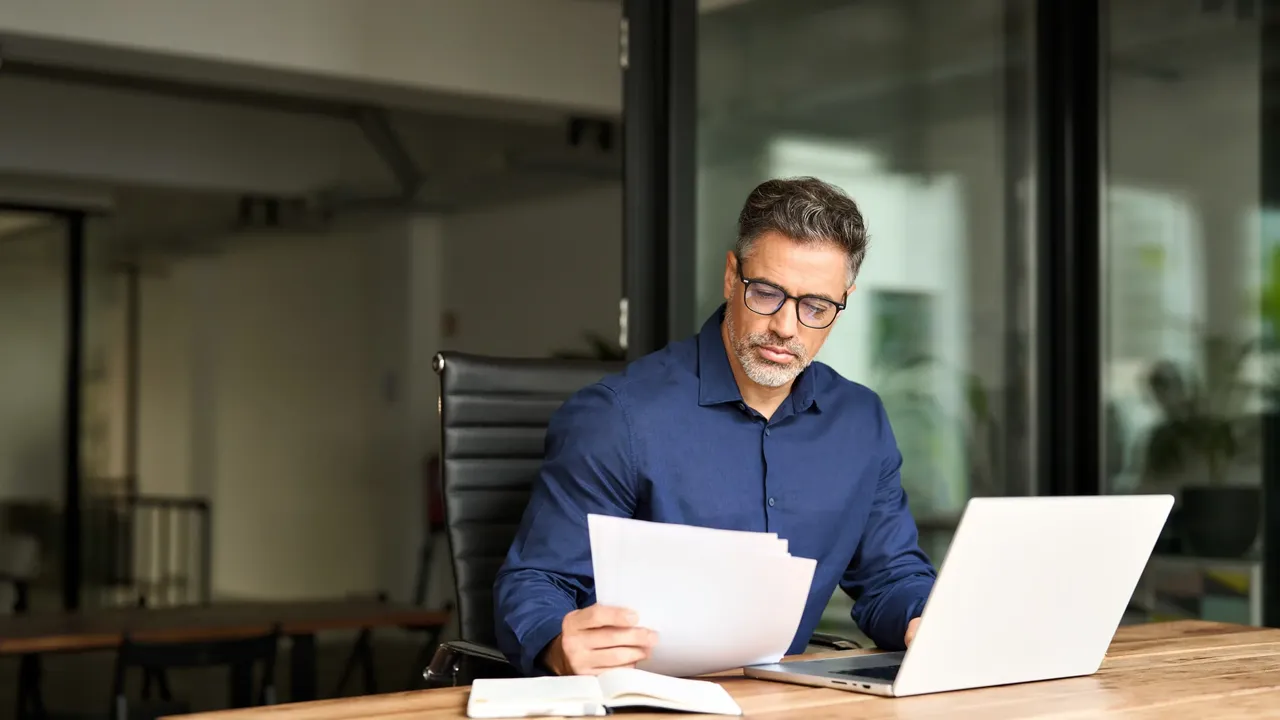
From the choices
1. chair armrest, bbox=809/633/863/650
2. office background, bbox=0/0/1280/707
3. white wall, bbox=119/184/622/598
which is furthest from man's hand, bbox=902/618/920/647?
white wall, bbox=119/184/622/598

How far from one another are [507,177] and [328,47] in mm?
2435

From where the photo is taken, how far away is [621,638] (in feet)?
5.41

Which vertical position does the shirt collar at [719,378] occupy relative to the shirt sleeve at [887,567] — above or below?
above

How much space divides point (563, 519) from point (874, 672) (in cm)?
50

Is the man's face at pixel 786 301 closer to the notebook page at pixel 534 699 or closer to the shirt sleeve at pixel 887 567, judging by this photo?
the shirt sleeve at pixel 887 567

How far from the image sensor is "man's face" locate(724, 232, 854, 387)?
207 centimetres

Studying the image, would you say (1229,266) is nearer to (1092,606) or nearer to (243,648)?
(1092,606)

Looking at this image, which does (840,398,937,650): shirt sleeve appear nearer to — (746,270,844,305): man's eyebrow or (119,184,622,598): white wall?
(746,270,844,305): man's eyebrow

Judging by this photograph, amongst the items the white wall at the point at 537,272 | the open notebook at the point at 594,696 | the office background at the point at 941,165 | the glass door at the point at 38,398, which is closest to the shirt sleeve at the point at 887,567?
the open notebook at the point at 594,696

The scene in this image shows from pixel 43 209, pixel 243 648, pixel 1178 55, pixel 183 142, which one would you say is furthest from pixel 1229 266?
pixel 43 209

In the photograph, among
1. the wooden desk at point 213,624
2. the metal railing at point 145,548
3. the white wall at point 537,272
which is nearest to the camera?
the wooden desk at point 213,624

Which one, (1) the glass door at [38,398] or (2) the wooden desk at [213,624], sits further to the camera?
(1) the glass door at [38,398]

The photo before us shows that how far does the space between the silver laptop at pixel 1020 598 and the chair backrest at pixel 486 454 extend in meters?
0.78

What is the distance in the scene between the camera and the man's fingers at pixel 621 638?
5.40 ft
